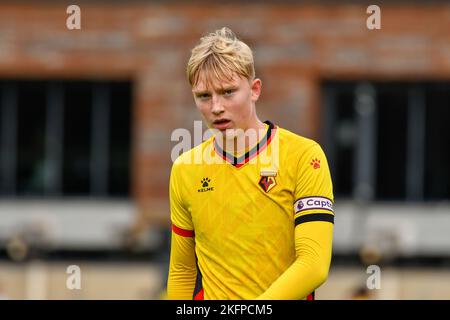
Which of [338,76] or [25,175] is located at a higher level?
[338,76]

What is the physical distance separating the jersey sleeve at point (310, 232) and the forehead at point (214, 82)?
0.38m

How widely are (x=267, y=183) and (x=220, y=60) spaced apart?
1.61 ft

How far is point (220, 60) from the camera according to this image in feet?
11.9

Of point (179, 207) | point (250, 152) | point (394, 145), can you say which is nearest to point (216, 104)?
point (250, 152)

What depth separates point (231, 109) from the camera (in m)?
3.69

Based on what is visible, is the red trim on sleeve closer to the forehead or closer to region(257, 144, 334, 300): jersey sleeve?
region(257, 144, 334, 300): jersey sleeve

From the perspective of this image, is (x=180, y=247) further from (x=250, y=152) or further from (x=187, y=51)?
(x=187, y=51)

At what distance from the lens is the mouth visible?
3721 millimetres

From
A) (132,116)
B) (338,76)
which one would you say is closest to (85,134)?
(132,116)

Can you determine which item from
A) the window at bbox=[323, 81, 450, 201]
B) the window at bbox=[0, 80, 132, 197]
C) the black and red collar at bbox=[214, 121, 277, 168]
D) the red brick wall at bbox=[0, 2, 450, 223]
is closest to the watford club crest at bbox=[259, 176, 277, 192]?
the black and red collar at bbox=[214, 121, 277, 168]

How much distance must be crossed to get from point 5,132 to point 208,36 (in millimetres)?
23291

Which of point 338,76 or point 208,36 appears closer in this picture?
point 208,36

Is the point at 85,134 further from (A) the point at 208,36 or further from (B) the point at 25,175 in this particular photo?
(A) the point at 208,36
